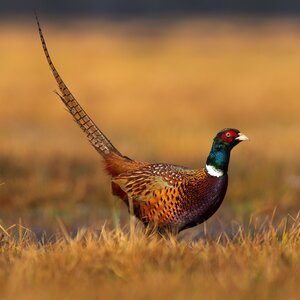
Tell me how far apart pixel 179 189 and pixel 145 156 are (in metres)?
6.28

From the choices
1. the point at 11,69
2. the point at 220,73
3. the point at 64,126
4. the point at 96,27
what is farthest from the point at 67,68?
the point at 96,27

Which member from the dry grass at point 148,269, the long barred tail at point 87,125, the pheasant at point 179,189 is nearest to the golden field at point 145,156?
the dry grass at point 148,269

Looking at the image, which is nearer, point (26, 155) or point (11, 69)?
point (26, 155)

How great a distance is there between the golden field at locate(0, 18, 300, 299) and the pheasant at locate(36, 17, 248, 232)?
21 centimetres

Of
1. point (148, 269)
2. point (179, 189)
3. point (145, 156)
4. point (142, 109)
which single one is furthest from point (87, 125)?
point (142, 109)

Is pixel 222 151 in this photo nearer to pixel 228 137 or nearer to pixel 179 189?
pixel 228 137

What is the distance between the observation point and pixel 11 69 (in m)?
24.8

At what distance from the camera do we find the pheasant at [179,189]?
799cm

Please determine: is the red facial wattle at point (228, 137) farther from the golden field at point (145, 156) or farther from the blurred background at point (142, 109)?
the blurred background at point (142, 109)

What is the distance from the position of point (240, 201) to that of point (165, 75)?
1247 centimetres

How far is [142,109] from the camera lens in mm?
20594

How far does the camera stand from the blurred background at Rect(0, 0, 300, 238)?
38.9 ft

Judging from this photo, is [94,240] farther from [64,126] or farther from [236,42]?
[236,42]

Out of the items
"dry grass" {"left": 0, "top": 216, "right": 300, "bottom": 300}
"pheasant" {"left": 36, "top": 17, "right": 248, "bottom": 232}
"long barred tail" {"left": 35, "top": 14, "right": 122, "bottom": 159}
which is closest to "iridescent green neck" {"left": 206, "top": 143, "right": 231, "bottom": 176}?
"pheasant" {"left": 36, "top": 17, "right": 248, "bottom": 232}
